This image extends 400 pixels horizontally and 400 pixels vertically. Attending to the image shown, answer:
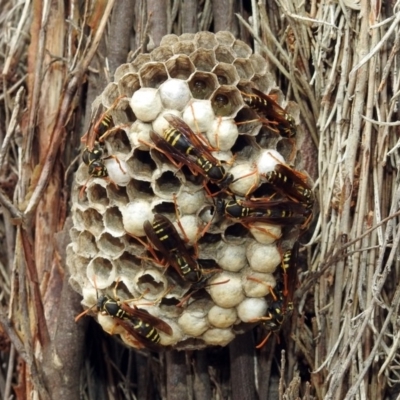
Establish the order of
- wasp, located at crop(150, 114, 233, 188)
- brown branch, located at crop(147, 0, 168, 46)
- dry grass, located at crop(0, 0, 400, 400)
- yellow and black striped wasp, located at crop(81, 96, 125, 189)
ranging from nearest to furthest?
wasp, located at crop(150, 114, 233, 188), yellow and black striped wasp, located at crop(81, 96, 125, 189), dry grass, located at crop(0, 0, 400, 400), brown branch, located at crop(147, 0, 168, 46)

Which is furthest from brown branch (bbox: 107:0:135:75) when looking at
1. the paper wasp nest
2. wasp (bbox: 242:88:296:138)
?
wasp (bbox: 242:88:296:138)

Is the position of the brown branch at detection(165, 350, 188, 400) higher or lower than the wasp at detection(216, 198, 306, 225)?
lower

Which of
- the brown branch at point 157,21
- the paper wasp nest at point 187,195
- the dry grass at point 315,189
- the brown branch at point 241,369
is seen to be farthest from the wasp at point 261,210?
the brown branch at point 157,21

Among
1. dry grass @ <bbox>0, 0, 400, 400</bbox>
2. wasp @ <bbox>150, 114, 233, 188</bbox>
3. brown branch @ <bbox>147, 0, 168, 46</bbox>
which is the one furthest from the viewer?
brown branch @ <bbox>147, 0, 168, 46</bbox>

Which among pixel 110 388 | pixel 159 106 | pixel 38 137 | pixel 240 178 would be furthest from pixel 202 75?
pixel 110 388

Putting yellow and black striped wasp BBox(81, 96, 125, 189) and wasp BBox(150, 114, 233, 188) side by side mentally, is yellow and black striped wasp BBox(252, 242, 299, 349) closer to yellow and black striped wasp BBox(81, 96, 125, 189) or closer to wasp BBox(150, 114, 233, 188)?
wasp BBox(150, 114, 233, 188)

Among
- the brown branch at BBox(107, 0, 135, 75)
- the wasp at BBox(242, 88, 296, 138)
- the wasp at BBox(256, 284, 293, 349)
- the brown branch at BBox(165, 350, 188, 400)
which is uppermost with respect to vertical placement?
the brown branch at BBox(107, 0, 135, 75)

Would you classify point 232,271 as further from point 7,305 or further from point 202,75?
point 7,305
